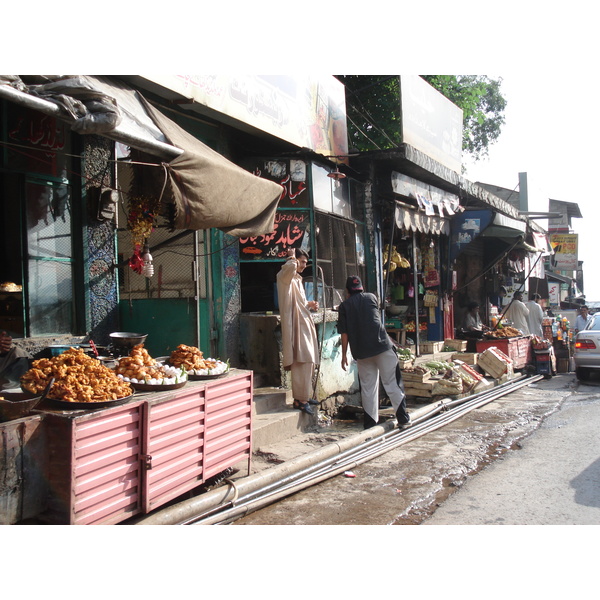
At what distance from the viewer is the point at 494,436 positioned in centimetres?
735

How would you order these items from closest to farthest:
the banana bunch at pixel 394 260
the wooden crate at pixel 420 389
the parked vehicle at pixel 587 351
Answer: the wooden crate at pixel 420 389 → the banana bunch at pixel 394 260 → the parked vehicle at pixel 587 351

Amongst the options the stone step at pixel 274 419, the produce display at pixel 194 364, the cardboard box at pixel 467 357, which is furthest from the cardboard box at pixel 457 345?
the produce display at pixel 194 364

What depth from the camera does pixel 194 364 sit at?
17.0 ft

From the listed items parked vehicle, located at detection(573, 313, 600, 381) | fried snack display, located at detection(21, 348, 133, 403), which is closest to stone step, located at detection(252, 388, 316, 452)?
fried snack display, located at detection(21, 348, 133, 403)

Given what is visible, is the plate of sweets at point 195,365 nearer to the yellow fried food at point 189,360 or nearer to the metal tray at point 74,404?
the yellow fried food at point 189,360

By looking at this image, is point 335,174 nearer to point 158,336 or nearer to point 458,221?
point 158,336

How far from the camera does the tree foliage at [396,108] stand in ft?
60.3

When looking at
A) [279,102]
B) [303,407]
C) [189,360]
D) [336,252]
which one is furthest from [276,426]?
[279,102]

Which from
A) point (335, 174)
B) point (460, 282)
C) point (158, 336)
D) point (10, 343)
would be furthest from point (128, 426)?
point (460, 282)

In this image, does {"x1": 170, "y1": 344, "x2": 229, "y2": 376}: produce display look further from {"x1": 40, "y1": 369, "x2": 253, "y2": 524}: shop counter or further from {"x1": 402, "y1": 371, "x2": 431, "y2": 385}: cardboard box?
{"x1": 402, "y1": 371, "x2": 431, "y2": 385}: cardboard box

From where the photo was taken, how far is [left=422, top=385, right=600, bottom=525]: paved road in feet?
14.4

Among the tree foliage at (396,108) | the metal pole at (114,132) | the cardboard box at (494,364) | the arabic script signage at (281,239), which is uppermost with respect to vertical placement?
the tree foliage at (396,108)

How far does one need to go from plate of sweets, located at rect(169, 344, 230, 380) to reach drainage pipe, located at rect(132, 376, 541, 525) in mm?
995

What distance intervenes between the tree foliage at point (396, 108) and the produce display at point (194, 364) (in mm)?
10767
